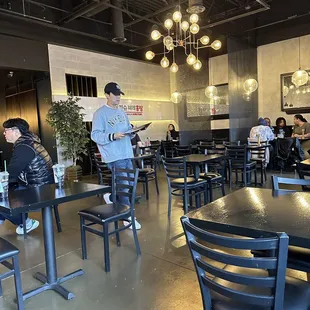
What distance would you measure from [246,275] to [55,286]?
172cm

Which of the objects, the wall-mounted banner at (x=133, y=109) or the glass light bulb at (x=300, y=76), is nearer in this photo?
the glass light bulb at (x=300, y=76)

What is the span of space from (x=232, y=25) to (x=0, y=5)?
20.2 feet

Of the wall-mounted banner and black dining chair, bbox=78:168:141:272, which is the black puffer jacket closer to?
black dining chair, bbox=78:168:141:272

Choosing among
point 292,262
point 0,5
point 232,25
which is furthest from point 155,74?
point 292,262

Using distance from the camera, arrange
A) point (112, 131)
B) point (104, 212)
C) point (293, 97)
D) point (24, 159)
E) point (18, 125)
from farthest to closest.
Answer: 1. point (293, 97)
2. point (112, 131)
3. point (18, 125)
4. point (24, 159)
5. point (104, 212)

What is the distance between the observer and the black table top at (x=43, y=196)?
1.97 metres

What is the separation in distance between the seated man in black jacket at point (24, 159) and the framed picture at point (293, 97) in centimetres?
838

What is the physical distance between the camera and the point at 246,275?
123cm

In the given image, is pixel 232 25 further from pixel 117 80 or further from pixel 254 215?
pixel 254 215

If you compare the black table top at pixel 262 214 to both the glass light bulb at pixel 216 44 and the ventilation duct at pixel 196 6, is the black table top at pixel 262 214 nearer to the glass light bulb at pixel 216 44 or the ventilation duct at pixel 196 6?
the ventilation duct at pixel 196 6

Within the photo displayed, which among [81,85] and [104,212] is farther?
[81,85]

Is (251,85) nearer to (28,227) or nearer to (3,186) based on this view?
(28,227)

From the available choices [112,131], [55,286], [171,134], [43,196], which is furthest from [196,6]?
[171,134]

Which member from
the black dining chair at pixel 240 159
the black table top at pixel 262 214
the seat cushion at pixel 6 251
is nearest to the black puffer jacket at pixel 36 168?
the seat cushion at pixel 6 251
